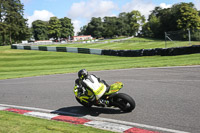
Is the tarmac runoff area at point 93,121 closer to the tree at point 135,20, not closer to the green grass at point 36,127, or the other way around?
the green grass at point 36,127

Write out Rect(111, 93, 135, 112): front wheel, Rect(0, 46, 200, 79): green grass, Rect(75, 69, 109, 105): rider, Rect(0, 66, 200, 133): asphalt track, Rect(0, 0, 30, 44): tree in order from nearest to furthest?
Rect(0, 66, 200, 133): asphalt track
Rect(111, 93, 135, 112): front wheel
Rect(75, 69, 109, 105): rider
Rect(0, 46, 200, 79): green grass
Rect(0, 0, 30, 44): tree

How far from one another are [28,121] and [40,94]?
13.8 ft

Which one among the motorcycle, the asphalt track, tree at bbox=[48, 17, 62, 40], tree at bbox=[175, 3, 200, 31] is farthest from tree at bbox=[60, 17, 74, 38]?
the motorcycle

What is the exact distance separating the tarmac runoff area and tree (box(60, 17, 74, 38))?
11599 centimetres

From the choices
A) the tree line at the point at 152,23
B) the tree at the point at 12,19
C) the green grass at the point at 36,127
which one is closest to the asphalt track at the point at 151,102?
the green grass at the point at 36,127

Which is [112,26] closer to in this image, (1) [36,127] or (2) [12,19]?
(2) [12,19]

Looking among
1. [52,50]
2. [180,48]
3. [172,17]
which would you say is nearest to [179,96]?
[180,48]

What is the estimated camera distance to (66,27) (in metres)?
125

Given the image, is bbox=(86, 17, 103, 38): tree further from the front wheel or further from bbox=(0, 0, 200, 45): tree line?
the front wheel

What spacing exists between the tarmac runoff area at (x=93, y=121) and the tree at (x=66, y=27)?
116 m

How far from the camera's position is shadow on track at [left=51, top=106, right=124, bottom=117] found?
21.9ft

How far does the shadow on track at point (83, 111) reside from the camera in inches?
262

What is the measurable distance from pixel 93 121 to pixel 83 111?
1265 millimetres

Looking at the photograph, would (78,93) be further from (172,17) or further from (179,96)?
(172,17)
